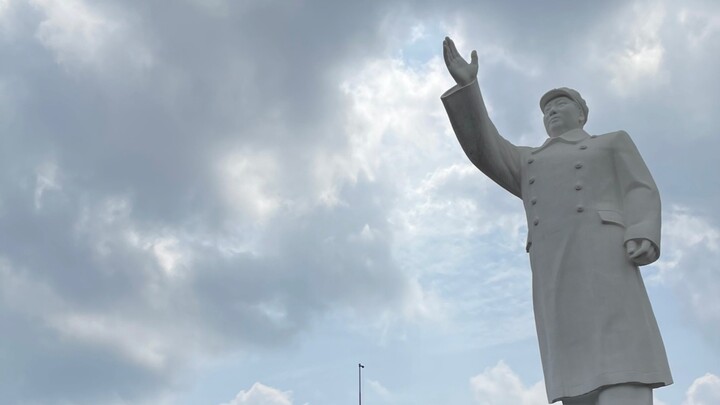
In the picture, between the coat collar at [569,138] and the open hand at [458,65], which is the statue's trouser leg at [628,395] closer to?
the coat collar at [569,138]

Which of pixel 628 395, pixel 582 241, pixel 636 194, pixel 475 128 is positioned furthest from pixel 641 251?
pixel 475 128

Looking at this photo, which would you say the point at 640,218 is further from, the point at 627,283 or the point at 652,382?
the point at 652,382

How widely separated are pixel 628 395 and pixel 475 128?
321cm

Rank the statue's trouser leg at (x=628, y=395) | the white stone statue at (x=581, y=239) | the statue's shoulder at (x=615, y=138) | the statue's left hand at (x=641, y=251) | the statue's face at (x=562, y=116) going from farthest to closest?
the statue's face at (x=562, y=116) → the statue's shoulder at (x=615, y=138) → the statue's left hand at (x=641, y=251) → the white stone statue at (x=581, y=239) → the statue's trouser leg at (x=628, y=395)

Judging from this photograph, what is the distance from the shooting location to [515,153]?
9.77m

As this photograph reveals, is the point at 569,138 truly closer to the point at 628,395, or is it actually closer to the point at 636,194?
the point at 636,194

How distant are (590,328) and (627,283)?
0.58 meters

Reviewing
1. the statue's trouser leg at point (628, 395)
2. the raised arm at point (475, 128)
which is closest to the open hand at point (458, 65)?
the raised arm at point (475, 128)

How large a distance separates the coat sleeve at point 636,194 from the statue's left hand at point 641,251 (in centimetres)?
4

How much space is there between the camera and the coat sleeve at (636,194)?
844 cm

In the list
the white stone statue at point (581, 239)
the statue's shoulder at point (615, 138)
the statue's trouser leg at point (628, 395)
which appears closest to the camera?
the statue's trouser leg at point (628, 395)

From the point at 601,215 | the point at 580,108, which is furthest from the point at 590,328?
the point at 580,108

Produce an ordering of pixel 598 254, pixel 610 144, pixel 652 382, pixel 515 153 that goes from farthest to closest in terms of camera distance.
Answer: pixel 515 153
pixel 610 144
pixel 598 254
pixel 652 382

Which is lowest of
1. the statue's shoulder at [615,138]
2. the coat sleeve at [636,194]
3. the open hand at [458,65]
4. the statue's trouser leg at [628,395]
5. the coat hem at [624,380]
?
the statue's trouser leg at [628,395]
